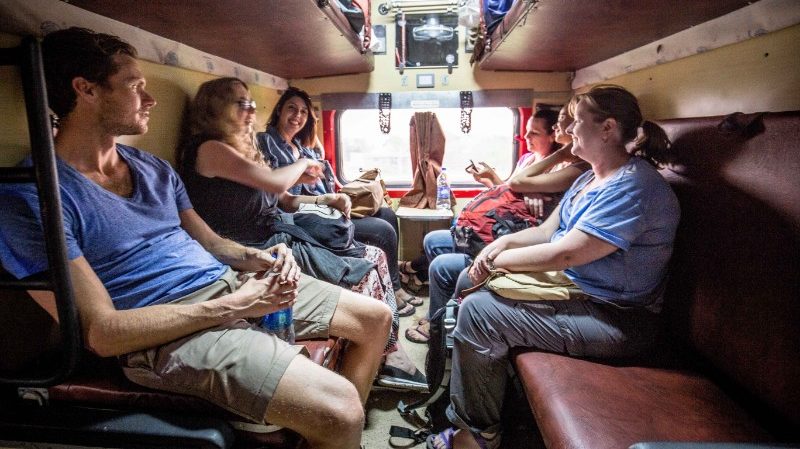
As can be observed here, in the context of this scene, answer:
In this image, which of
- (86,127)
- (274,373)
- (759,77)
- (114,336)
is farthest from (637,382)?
(86,127)

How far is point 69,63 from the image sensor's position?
142 cm

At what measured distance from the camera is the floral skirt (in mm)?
2441

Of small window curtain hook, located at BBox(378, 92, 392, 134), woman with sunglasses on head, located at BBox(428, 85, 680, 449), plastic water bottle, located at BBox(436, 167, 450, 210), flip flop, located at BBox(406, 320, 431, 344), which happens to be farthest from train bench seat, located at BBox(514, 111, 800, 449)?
small window curtain hook, located at BBox(378, 92, 392, 134)

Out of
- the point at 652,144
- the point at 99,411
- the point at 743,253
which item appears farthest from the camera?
the point at 652,144

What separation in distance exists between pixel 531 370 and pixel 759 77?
1693 mm

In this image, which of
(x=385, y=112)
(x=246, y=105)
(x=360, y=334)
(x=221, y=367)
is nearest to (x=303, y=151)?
(x=246, y=105)

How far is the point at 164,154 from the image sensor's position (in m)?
2.36

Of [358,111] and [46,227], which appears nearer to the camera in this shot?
[46,227]

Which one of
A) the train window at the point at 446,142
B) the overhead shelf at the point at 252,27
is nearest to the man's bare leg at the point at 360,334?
the overhead shelf at the point at 252,27

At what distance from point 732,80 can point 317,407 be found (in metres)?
2.44

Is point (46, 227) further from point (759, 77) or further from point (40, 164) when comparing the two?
point (759, 77)

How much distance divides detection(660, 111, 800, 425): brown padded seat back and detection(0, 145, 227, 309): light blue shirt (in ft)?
6.89

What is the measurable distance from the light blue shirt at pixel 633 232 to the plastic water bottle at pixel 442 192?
2505 mm

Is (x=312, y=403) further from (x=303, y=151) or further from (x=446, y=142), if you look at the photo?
(x=446, y=142)
